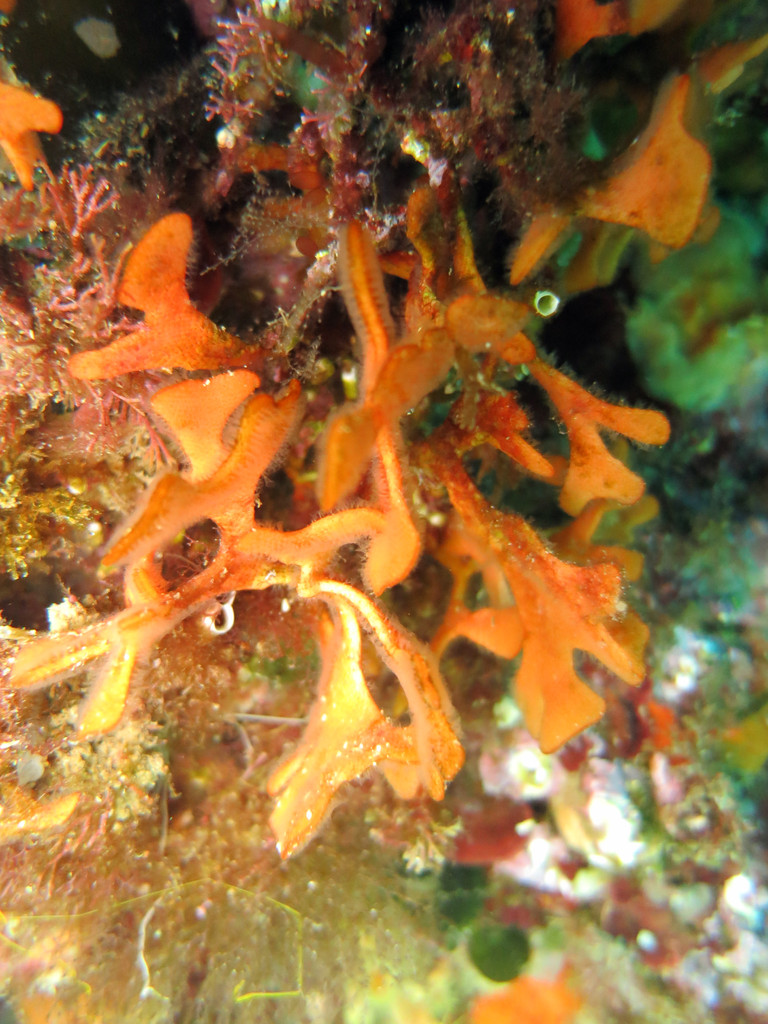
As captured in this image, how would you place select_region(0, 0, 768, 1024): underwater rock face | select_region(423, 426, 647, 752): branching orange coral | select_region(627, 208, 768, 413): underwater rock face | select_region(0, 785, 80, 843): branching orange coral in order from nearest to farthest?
select_region(0, 0, 768, 1024): underwater rock face, select_region(423, 426, 647, 752): branching orange coral, select_region(0, 785, 80, 843): branching orange coral, select_region(627, 208, 768, 413): underwater rock face

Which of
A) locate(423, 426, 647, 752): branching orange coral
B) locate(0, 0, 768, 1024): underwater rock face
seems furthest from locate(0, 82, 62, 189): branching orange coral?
locate(423, 426, 647, 752): branching orange coral

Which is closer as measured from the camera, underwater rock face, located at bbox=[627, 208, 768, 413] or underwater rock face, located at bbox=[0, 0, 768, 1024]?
underwater rock face, located at bbox=[0, 0, 768, 1024]

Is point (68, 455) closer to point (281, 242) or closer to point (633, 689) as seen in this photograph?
point (281, 242)

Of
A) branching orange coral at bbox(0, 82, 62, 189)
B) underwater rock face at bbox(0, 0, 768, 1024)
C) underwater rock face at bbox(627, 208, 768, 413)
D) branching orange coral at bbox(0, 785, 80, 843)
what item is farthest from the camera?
underwater rock face at bbox(627, 208, 768, 413)

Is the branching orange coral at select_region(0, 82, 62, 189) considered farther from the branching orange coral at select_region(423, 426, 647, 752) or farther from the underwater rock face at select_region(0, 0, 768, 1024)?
the branching orange coral at select_region(423, 426, 647, 752)

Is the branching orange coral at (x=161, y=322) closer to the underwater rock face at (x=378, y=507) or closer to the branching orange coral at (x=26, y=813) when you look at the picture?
the underwater rock face at (x=378, y=507)

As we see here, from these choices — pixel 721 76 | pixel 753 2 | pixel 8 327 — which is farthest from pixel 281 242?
pixel 753 2

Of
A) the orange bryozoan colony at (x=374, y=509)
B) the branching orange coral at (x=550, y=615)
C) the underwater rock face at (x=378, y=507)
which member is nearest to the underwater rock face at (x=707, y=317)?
the underwater rock face at (x=378, y=507)

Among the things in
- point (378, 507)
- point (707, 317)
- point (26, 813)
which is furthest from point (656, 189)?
point (26, 813)
